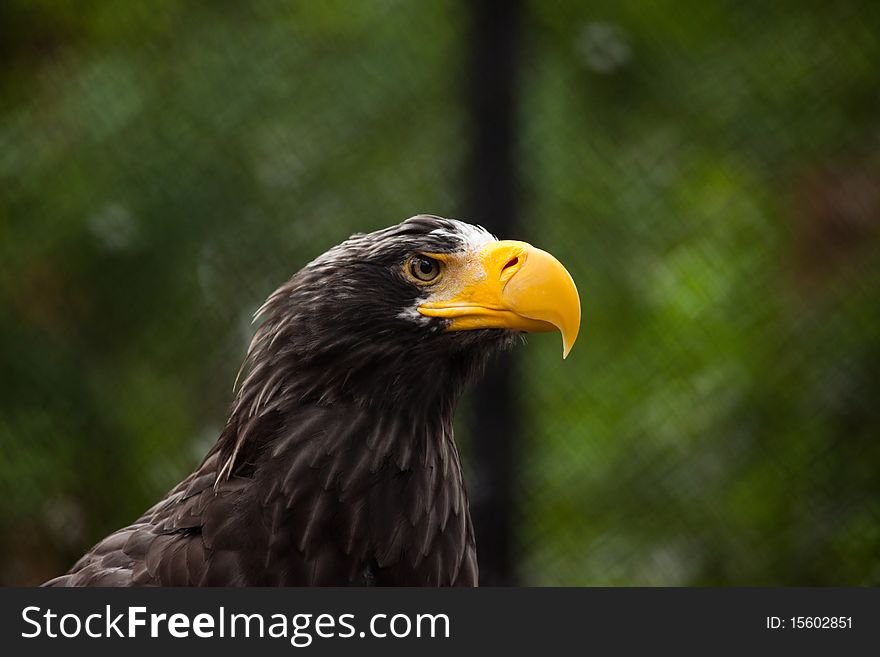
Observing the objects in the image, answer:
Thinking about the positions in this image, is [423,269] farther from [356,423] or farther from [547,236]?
[547,236]

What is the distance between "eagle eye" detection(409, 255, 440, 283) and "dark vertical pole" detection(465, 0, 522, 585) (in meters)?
0.91

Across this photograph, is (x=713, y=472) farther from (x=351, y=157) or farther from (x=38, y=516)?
(x=38, y=516)

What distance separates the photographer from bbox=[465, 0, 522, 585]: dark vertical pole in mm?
2641

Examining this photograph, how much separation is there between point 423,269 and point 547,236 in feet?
3.39

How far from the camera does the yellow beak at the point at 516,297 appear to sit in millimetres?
1665

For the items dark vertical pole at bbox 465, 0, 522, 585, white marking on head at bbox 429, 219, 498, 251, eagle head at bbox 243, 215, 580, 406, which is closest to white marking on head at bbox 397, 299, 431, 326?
eagle head at bbox 243, 215, 580, 406

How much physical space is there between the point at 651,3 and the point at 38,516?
1908 millimetres

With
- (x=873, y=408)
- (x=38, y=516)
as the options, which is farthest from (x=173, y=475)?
(x=873, y=408)

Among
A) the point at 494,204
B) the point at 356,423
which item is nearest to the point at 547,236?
the point at 494,204

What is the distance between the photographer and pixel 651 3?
8.98ft

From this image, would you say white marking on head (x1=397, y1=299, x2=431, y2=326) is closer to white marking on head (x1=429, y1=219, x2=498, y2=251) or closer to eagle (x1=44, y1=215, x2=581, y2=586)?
eagle (x1=44, y1=215, x2=581, y2=586)

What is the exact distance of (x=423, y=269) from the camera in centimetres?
174

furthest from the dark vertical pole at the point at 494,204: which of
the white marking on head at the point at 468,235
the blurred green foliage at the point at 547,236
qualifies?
the white marking on head at the point at 468,235

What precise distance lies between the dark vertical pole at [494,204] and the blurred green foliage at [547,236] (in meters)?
0.04
